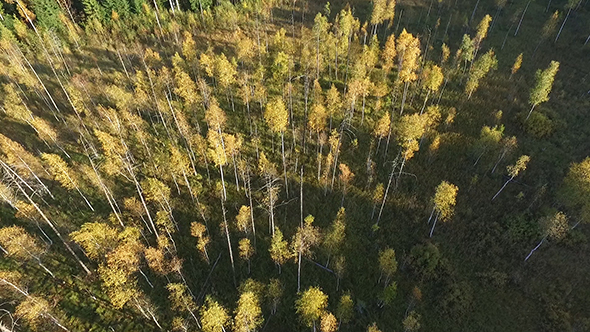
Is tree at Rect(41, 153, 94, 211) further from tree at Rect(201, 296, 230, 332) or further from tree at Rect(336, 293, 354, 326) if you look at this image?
tree at Rect(336, 293, 354, 326)

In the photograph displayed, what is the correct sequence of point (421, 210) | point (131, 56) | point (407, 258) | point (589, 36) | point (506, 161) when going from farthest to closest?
1. point (589, 36)
2. point (131, 56)
3. point (506, 161)
4. point (421, 210)
5. point (407, 258)

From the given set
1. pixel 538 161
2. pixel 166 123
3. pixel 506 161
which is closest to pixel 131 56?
pixel 166 123

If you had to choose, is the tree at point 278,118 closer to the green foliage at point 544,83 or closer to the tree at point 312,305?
the tree at point 312,305

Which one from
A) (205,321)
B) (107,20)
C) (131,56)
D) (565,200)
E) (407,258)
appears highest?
(107,20)

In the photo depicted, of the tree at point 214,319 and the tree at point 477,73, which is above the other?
the tree at point 477,73

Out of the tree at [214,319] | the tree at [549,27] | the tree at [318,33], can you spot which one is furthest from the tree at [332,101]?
the tree at [549,27]

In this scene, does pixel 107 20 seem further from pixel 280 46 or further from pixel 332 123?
pixel 332 123

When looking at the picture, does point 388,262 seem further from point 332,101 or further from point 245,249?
point 332,101
